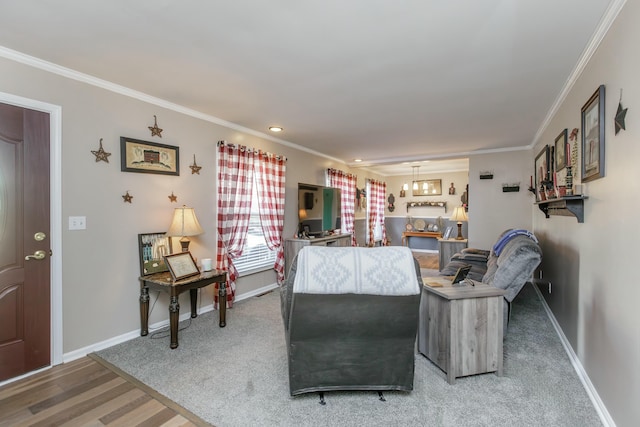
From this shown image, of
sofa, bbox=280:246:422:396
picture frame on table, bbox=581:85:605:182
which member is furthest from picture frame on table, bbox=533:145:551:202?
sofa, bbox=280:246:422:396

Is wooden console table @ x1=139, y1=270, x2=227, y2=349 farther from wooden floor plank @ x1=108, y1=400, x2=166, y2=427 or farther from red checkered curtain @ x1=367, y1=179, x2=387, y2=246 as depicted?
red checkered curtain @ x1=367, y1=179, x2=387, y2=246

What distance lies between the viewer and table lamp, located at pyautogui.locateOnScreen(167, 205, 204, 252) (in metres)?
3.02

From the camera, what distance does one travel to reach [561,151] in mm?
2904

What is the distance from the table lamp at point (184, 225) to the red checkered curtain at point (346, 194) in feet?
10.4

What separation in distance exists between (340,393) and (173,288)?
1.64 meters

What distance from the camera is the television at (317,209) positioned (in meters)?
4.93

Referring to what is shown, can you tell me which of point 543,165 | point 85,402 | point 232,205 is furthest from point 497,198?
point 85,402

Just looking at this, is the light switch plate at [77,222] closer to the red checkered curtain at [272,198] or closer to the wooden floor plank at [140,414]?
the wooden floor plank at [140,414]

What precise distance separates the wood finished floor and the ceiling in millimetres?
2323

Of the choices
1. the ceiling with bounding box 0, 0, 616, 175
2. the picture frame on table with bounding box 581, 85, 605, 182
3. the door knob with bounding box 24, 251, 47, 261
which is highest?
the ceiling with bounding box 0, 0, 616, 175

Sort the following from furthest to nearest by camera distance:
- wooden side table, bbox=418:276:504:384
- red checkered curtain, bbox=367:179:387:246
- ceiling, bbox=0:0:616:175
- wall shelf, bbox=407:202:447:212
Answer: wall shelf, bbox=407:202:447:212, red checkered curtain, bbox=367:179:387:246, wooden side table, bbox=418:276:504:384, ceiling, bbox=0:0:616:175

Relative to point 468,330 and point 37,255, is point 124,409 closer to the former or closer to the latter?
point 37,255

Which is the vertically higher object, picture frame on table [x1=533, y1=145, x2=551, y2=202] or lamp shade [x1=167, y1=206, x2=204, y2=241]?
picture frame on table [x1=533, y1=145, x2=551, y2=202]

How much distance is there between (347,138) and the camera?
4.55 metres
